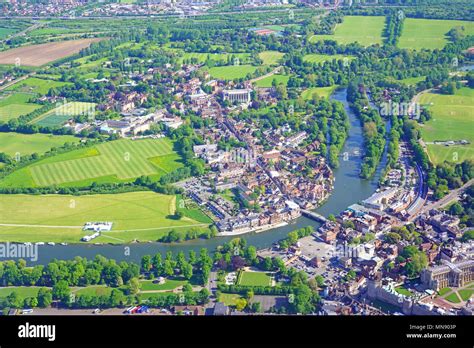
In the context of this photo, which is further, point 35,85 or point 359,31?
point 359,31

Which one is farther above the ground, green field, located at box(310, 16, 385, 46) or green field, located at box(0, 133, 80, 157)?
green field, located at box(310, 16, 385, 46)

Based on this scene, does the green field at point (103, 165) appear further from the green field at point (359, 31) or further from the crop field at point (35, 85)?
the green field at point (359, 31)

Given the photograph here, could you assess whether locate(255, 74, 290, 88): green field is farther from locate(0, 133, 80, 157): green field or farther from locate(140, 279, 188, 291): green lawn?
locate(140, 279, 188, 291): green lawn

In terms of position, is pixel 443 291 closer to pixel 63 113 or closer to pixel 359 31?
pixel 63 113

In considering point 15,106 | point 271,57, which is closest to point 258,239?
point 15,106

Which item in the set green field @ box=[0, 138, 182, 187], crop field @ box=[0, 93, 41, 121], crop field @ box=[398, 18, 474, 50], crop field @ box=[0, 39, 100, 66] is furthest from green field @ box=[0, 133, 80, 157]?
crop field @ box=[398, 18, 474, 50]

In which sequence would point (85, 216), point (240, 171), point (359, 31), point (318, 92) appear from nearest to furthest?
point (85, 216) → point (240, 171) → point (318, 92) → point (359, 31)

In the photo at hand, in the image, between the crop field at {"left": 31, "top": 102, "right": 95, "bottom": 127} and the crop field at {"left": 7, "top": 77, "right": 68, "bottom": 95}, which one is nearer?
the crop field at {"left": 31, "top": 102, "right": 95, "bottom": 127}
